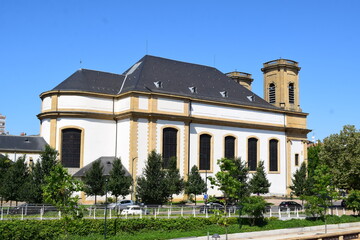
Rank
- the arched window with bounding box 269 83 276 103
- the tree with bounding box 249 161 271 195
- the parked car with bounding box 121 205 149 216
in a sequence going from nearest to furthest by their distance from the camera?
the parked car with bounding box 121 205 149 216
the tree with bounding box 249 161 271 195
the arched window with bounding box 269 83 276 103

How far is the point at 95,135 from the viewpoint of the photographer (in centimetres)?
5759

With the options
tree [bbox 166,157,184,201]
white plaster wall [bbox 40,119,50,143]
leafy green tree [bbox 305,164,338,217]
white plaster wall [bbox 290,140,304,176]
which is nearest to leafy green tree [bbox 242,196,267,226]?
leafy green tree [bbox 305,164,338,217]

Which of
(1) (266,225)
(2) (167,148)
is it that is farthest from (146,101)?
(1) (266,225)

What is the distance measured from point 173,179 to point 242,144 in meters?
17.2

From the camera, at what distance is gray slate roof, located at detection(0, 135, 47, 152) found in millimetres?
57162

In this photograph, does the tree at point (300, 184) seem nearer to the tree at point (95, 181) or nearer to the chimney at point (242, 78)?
the chimney at point (242, 78)

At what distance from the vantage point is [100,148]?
57.8 meters

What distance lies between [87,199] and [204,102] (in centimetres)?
2062

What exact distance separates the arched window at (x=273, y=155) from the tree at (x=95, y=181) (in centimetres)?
2970

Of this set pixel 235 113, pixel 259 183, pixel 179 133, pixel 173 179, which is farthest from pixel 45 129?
pixel 259 183

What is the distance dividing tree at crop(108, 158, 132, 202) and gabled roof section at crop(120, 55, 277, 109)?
11640 millimetres

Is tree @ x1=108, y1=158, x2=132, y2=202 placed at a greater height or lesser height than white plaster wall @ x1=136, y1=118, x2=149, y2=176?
lesser

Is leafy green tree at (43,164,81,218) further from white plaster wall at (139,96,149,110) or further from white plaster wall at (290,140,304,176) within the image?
white plaster wall at (290,140,304,176)

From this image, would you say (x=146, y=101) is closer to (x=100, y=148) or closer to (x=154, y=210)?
(x=100, y=148)
